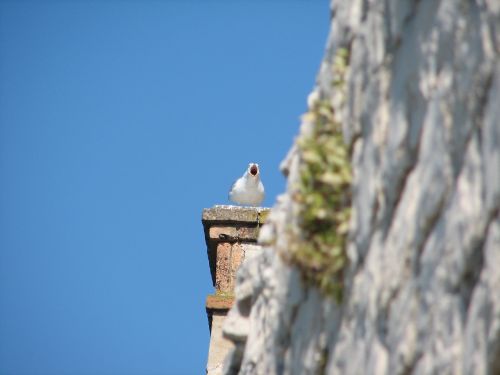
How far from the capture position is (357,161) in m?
4.49

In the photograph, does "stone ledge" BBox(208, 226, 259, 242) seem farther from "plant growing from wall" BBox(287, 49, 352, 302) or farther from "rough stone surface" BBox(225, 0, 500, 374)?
"plant growing from wall" BBox(287, 49, 352, 302)

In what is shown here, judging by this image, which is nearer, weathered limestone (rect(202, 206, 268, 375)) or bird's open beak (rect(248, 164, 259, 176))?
weathered limestone (rect(202, 206, 268, 375))

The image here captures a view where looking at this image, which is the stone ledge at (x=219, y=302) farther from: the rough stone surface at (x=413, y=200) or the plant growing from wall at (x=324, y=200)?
the plant growing from wall at (x=324, y=200)

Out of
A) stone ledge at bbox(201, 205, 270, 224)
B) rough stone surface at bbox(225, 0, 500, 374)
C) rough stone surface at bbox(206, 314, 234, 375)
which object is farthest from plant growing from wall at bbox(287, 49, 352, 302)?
stone ledge at bbox(201, 205, 270, 224)

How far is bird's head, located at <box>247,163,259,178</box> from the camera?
14.4 metres

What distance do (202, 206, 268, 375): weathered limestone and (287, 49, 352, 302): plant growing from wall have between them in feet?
22.8

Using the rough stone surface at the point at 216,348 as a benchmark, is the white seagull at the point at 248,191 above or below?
above

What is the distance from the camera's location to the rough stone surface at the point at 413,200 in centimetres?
355

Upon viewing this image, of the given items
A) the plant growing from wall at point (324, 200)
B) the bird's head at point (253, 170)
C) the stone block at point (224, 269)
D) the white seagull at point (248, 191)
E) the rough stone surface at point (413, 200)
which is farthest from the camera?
the bird's head at point (253, 170)

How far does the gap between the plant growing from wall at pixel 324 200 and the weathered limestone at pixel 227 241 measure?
6963 millimetres

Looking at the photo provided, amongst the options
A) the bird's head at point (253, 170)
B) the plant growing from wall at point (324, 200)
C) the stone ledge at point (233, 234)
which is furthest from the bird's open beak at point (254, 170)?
the plant growing from wall at point (324, 200)

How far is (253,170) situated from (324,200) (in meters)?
9.97

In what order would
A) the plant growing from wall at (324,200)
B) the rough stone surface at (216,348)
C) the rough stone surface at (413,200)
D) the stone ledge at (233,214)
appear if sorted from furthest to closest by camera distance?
the stone ledge at (233,214) < the rough stone surface at (216,348) < the plant growing from wall at (324,200) < the rough stone surface at (413,200)

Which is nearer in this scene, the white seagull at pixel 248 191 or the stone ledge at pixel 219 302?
the stone ledge at pixel 219 302
